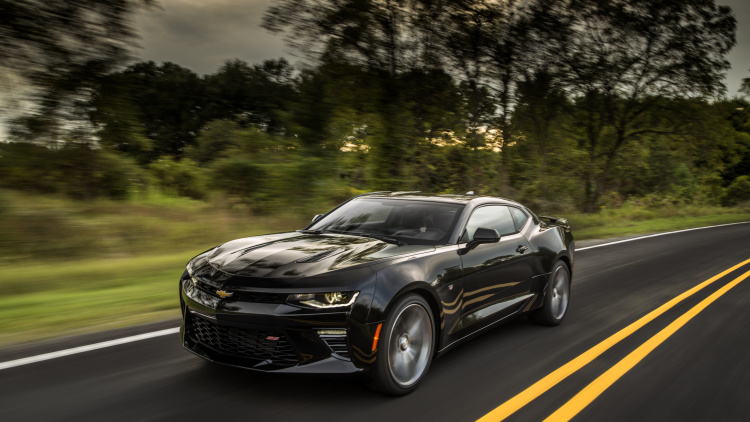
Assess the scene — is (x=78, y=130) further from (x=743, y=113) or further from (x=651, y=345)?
(x=743, y=113)

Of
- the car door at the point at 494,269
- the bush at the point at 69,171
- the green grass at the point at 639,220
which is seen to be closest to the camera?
the car door at the point at 494,269

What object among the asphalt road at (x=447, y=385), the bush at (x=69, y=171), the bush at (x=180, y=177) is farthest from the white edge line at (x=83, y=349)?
the bush at (x=180, y=177)

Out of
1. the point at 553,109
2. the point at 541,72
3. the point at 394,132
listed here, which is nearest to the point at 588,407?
the point at 394,132

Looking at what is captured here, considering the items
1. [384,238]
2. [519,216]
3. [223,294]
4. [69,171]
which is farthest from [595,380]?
[69,171]

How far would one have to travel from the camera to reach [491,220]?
18.1ft

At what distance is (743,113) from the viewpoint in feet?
163

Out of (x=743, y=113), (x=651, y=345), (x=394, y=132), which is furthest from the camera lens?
(x=743, y=113)

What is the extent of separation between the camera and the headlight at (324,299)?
3.56 meters

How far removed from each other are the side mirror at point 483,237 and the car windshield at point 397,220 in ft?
0.70

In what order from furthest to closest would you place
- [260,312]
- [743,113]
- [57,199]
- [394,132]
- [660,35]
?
1. [743,113]
2. [660,35]
3. [394,132]
4. [57,199]
5. [260,312]

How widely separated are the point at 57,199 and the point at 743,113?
5567 centimetres

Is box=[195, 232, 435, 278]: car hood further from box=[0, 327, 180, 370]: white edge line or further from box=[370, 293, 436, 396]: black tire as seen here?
box=[0, 327, 180, 370]: white edge line

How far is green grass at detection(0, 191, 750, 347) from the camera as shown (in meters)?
5.98

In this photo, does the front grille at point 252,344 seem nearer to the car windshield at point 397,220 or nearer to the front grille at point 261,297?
the front grille at point 261,297
